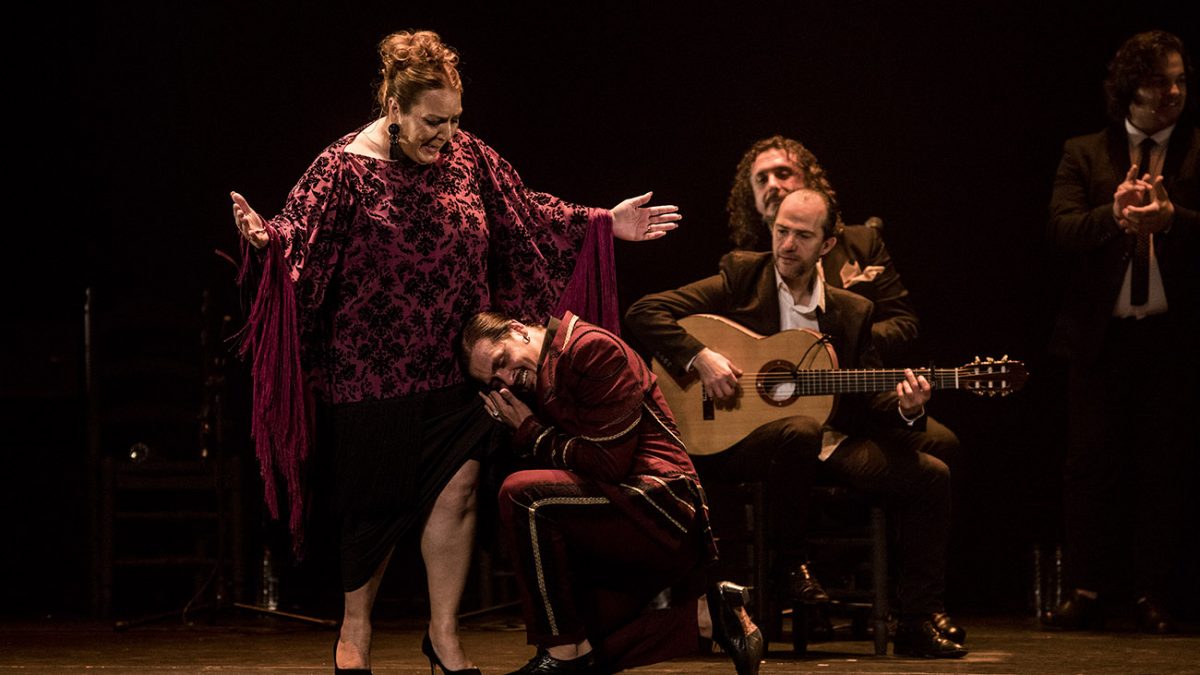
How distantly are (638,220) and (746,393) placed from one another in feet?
3.05

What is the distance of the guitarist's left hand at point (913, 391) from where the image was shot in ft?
13.9

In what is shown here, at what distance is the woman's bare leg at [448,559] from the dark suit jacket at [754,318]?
118 cm

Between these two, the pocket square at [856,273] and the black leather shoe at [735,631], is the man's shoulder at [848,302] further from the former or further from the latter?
the black leather shoe at [735,631]

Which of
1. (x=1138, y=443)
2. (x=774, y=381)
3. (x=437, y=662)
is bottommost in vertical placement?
(x=437, y=662)

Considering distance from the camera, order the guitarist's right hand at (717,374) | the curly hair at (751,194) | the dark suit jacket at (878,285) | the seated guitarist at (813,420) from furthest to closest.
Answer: the curly hair at (751,194)
the dark suit jacket at (878,285)
the guitarist's right hand at (717,374)
the seated guitarist at (813,420)

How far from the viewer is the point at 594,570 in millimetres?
3422

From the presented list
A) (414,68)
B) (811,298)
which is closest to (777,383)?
(811,298)

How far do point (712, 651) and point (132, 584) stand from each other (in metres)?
2.64

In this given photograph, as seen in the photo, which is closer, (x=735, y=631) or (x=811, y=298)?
(x=735, y=631)

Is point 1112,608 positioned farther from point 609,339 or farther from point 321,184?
point 321,184

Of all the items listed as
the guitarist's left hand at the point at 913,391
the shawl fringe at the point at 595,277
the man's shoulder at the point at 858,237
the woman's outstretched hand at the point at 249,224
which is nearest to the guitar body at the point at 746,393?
the guitarist's left hand at the point at 913,391

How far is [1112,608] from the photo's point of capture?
5473 mm

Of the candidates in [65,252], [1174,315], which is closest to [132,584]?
[65,252]

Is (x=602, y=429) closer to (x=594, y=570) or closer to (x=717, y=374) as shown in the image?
(x=594, y=570)
